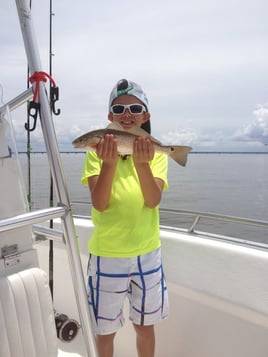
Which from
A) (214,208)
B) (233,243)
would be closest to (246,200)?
(214,208)

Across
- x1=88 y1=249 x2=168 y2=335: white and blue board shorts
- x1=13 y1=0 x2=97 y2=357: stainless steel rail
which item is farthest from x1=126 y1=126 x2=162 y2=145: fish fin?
x1=88 y1=249 x2=168 y2=335: white and blue board shorts

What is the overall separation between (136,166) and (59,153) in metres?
0.47

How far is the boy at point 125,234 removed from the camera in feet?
5.99

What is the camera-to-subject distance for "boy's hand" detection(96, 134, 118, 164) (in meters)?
1.66

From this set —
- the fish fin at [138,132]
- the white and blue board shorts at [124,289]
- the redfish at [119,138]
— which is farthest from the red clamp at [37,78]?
the white and blue board shorts at [124,289]

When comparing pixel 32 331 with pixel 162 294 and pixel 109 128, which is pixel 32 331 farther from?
pixel 109 128

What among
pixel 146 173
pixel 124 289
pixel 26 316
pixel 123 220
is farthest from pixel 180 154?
pixel 26 316

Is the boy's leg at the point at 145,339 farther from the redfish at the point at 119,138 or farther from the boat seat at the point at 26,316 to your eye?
the redfish at the point at 119,138

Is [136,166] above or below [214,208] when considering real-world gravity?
above

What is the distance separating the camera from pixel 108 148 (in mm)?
1665

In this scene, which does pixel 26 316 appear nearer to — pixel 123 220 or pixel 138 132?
pixel 123 220

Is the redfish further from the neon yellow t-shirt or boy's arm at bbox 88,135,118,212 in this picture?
the neon yellow t-shirt

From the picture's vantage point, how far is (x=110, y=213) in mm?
1859

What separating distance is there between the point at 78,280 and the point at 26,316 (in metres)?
0.27
